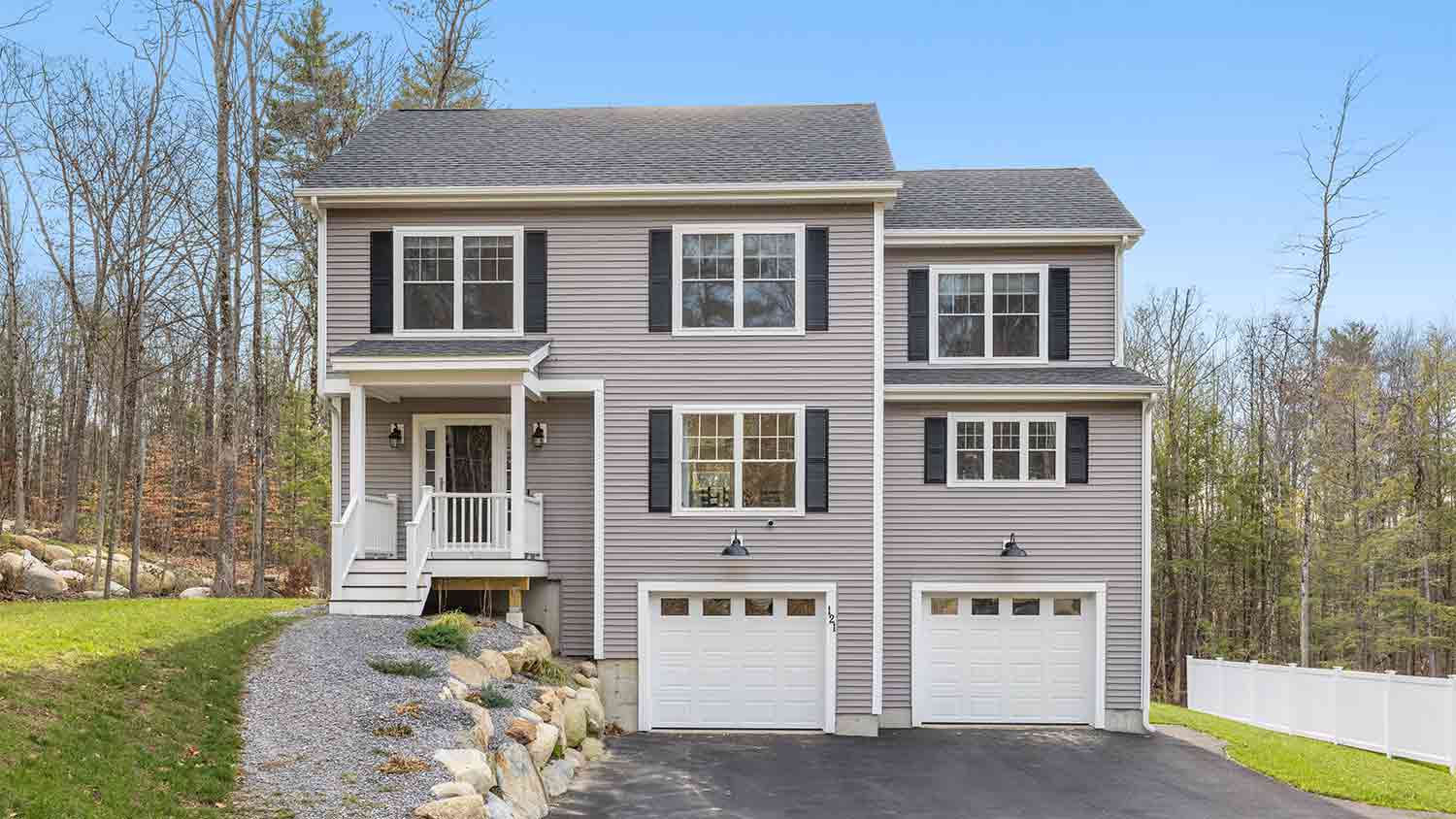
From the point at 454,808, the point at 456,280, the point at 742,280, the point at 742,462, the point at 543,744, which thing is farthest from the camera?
the point at 456,280

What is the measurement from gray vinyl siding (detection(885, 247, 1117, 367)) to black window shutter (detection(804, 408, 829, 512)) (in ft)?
6.73

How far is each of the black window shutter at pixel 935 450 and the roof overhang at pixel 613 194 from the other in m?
3.22

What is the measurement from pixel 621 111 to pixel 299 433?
14161 mm

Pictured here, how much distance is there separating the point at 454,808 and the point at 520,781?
1.79m

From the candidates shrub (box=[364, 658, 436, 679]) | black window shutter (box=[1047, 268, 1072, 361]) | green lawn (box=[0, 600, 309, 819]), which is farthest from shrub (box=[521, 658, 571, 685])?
black window shutter (box=[1047, 268, 1072, 361])

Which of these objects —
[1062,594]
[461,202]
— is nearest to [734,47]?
[461,202]

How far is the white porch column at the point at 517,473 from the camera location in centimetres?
1432

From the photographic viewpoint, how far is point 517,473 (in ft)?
47.3

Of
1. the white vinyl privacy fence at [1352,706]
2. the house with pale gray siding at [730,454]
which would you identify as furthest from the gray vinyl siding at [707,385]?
the white vinyl privacy fence at [1352,706]

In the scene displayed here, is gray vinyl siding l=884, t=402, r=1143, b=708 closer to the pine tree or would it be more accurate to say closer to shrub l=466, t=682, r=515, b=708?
shrub l=466, t=682, r=515, b=708

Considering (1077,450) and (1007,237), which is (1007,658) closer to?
(1077,450)

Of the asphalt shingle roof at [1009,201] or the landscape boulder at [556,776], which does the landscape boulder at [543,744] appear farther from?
the asphalt shingle roof at [1009,201]

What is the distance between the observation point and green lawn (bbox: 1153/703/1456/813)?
486 inches

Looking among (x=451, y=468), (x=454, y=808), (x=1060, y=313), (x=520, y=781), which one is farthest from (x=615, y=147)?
(x=454, y=808)
